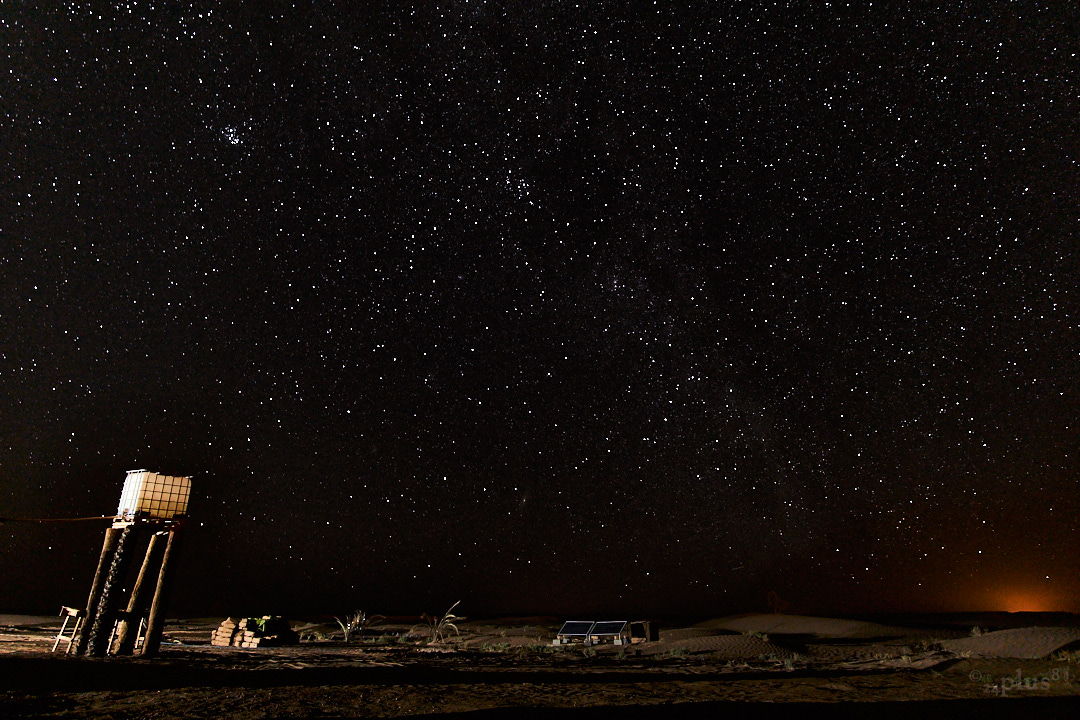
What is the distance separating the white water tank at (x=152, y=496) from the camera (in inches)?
468

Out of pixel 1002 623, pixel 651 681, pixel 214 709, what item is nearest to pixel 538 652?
pixel 651 681

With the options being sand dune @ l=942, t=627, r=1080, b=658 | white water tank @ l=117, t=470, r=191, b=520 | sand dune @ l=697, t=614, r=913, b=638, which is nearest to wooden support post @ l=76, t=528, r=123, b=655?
white water tank @ l=117, t=470, r=191, b=520

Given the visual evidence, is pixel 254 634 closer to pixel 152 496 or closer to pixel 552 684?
pixel 152 496

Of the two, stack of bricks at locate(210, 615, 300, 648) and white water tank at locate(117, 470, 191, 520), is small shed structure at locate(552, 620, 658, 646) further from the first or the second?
white water tank at locate(117, 470, 191, 520)

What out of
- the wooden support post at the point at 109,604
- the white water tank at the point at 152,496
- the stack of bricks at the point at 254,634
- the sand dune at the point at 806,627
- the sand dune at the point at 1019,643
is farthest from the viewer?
the sand dune at the point at 806,627

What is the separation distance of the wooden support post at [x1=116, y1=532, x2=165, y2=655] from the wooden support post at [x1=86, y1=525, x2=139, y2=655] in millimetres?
263

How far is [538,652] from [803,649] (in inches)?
320

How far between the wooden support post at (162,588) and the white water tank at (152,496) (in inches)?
15.1

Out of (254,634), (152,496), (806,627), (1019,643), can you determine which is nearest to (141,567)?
(152,496)

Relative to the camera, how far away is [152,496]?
11984mm

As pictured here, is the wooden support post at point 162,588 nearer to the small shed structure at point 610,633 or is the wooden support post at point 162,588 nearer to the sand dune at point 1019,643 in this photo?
the small shed structure at point 610,633

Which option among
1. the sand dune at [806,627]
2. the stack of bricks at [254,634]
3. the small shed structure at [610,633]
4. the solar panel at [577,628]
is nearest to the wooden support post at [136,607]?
the stack of bricks at [254,634]

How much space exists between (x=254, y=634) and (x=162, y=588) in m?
6.81

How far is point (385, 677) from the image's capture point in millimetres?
10422
